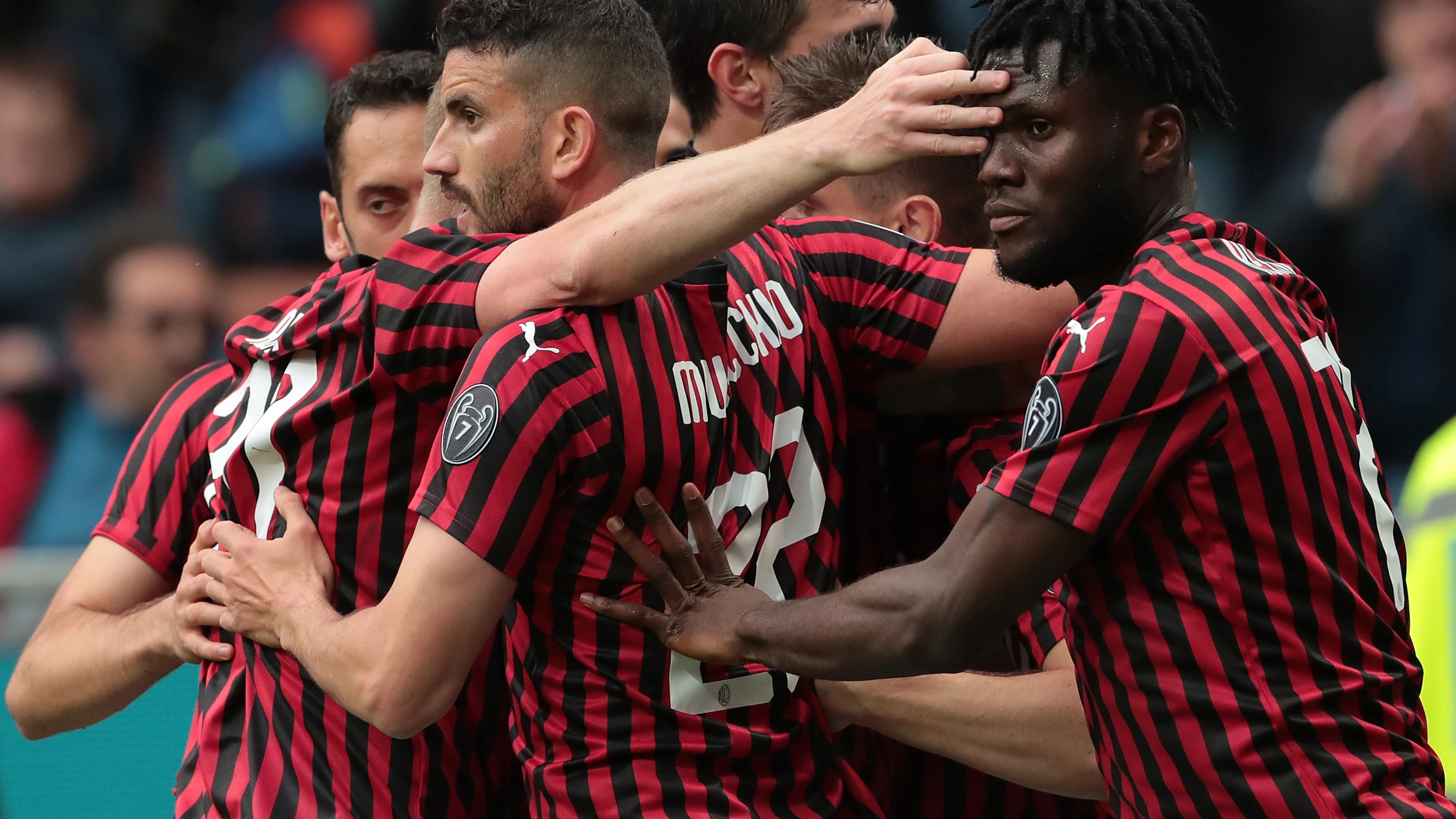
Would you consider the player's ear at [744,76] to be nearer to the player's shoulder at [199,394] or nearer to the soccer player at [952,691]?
the soccer player at [952,691]

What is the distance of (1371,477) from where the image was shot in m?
2.60

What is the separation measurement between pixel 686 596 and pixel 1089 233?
2.97 feet

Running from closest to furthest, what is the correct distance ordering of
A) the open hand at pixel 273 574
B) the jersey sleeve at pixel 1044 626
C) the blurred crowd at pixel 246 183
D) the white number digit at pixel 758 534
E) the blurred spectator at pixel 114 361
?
the white number digit at pixel 758 534
the open hand at pixel 273 574
the jersey sleeve at pixel 1044 626
the blurred spectator at pixel 114 361
the blurred crowd at pixel 246 183

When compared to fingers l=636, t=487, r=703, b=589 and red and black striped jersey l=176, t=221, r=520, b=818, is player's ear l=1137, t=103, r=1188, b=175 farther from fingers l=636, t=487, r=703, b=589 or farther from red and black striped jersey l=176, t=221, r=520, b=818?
red and black striped jersey l=176, t=221, r=520, b=818

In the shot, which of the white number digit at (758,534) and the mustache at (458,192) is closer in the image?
the white number digit at (758,534)

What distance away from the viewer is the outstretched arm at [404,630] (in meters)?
2.61

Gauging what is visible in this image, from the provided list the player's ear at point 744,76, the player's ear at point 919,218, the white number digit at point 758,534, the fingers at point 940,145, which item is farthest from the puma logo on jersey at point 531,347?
the player's ear at point 744,76

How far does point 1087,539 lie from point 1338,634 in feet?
1.37

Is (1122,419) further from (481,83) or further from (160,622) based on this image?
(160,622)

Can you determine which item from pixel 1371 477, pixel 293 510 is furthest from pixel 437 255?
pixel 1371 477

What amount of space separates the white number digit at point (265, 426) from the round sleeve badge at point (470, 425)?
49cm

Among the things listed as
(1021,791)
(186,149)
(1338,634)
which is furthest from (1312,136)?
(186,149)

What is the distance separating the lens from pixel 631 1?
10.3 ft

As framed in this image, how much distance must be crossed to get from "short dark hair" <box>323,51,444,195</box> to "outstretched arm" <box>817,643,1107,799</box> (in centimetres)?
183
